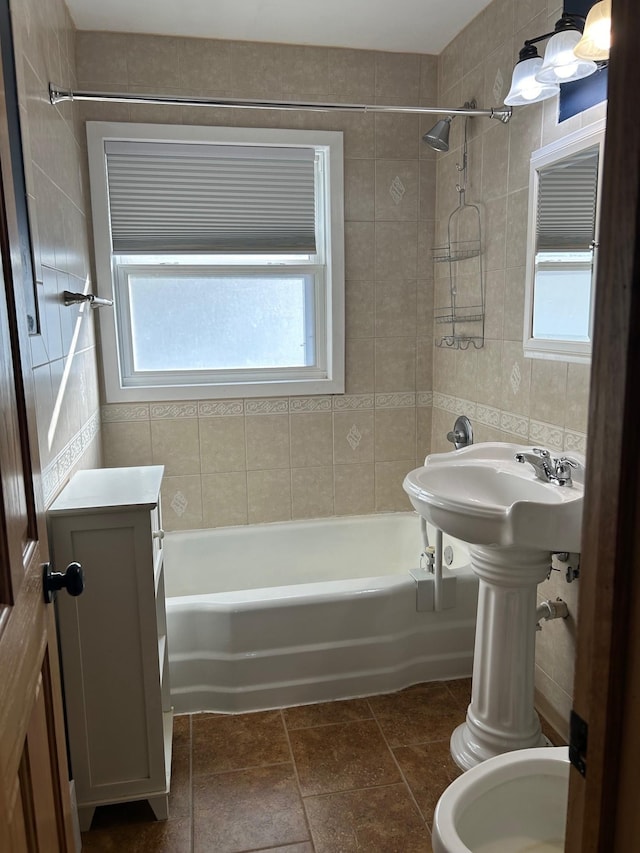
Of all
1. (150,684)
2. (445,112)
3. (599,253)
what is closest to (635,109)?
(599,253)

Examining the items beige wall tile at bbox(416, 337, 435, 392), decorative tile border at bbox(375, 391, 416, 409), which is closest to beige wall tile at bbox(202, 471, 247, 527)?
decorative tile border at bbox(375, 391, 416, 409)

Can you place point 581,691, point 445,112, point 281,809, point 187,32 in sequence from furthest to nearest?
point 187,32, point 445,112, point 281,809, point 581,691

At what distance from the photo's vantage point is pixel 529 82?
1835 mm

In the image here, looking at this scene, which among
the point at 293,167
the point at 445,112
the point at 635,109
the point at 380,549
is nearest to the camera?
the point at 635,109

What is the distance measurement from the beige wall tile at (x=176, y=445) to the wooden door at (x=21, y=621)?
1767 mm

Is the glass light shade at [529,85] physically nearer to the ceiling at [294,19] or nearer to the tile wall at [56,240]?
the ceiling at [294,19]

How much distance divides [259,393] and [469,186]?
4.25 feet

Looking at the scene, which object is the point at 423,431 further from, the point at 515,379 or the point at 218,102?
the point at 218,102

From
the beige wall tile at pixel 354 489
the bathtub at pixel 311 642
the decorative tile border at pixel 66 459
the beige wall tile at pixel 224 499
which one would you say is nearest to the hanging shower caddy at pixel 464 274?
the beige wall tile at pixel 354 489

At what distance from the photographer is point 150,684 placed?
5.53 feet

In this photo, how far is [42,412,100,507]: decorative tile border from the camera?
5.40 feet

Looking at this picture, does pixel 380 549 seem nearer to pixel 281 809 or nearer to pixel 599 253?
pixel 281 809

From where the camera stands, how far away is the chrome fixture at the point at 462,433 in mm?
2643

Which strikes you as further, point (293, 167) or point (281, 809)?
point (293, 167)
